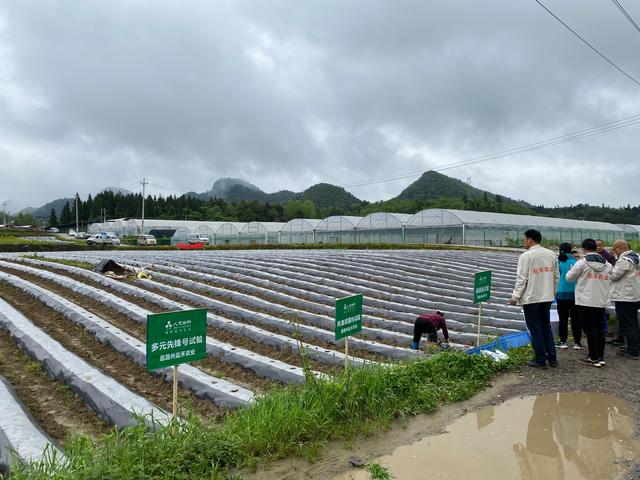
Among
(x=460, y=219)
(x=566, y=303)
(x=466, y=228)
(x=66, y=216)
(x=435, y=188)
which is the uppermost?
(x=435, y=188)

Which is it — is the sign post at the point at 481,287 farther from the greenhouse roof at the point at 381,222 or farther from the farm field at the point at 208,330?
the greenhouse roof at the point at 381,222

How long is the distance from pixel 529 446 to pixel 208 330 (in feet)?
15.0

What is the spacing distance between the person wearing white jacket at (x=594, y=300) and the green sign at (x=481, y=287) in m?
1.12

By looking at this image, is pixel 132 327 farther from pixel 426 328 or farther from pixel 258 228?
pixel 258 228

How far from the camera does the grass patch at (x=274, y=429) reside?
2254mm

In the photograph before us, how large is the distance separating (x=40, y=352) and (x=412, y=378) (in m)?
4.26

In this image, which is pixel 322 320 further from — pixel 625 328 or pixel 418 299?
pixel 625 328

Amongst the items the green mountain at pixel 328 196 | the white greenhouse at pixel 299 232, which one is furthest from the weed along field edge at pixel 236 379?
the green mountain at pixel 328 196

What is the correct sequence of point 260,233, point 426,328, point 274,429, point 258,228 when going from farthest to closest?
point 258,228
point 260,233
point 426,328
point 274,429

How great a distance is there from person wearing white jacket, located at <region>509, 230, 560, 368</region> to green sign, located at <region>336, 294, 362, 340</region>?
1773 millimetres

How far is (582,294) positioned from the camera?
4.70 m

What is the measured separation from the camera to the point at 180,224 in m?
54.4

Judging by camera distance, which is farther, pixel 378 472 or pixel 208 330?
pixel 208 330

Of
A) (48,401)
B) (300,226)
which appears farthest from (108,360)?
(300,226)
